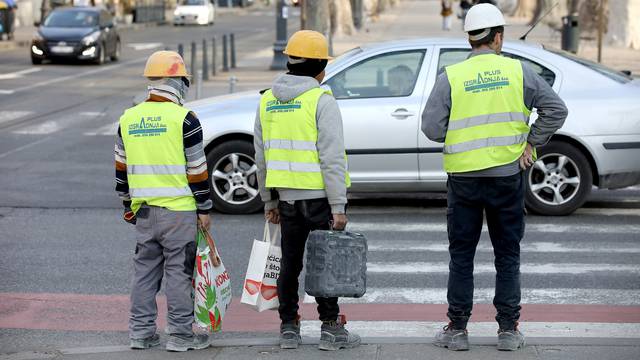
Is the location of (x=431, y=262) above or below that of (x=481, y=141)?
below

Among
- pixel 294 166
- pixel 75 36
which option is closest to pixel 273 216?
pixel 294 166

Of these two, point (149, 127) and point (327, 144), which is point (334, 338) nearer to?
point (327, 144)

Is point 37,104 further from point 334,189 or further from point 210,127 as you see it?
point 334,189

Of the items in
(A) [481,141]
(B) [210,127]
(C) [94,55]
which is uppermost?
(A) [481,141]

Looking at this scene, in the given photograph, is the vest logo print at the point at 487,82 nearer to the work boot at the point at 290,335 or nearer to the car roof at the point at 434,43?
the work boot at the point at 290,335

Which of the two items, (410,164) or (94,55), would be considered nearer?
(410,164)

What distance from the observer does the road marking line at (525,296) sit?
26.5ft

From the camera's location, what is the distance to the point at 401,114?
10938 mm

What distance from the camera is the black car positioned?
31.9 metres

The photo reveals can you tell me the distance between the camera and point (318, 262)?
6.41 metres

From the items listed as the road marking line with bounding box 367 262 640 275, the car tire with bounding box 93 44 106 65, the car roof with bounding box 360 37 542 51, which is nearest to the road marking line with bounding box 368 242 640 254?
the road marking line with bounding box 367 262 640 275

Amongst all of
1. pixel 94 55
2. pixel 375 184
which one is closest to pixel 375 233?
pixel 375 184

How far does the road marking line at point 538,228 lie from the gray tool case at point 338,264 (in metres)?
4.33

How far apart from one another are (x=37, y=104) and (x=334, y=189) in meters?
17.4
